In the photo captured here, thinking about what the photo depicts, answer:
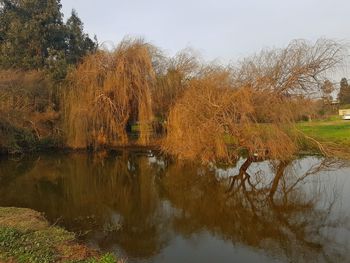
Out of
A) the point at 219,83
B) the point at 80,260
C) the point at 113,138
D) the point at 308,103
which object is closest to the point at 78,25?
the point at 113,138

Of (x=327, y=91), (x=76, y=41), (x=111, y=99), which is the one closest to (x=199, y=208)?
(x=327, y=91)

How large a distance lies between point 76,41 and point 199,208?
32440 mm

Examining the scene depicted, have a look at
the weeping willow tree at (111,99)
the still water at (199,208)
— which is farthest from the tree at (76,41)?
the still water at (199,208)

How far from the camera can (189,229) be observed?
9219mm

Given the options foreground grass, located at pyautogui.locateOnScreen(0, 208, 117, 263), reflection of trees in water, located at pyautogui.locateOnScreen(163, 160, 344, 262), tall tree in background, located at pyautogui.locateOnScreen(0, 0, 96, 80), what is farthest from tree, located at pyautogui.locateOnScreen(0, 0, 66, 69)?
foreground grass, located at pyautogui.locateOnScreen(0, 208, 117, 263)

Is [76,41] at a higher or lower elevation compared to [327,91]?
higher

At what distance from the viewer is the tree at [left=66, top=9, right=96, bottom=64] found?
38.8m

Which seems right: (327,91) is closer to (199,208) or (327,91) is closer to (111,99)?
(199,208)

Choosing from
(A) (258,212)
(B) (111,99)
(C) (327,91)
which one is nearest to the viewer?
(A) (258,212)

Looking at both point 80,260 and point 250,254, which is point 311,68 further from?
point 80,260

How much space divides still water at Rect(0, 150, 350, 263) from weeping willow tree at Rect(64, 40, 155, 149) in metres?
6.59

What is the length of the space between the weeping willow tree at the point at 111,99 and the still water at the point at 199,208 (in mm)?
6594

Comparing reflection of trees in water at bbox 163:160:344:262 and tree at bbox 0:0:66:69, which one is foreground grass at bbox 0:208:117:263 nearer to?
reflection of trees in water at bbox 163:160:344:262

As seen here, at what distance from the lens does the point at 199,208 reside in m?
10.9
